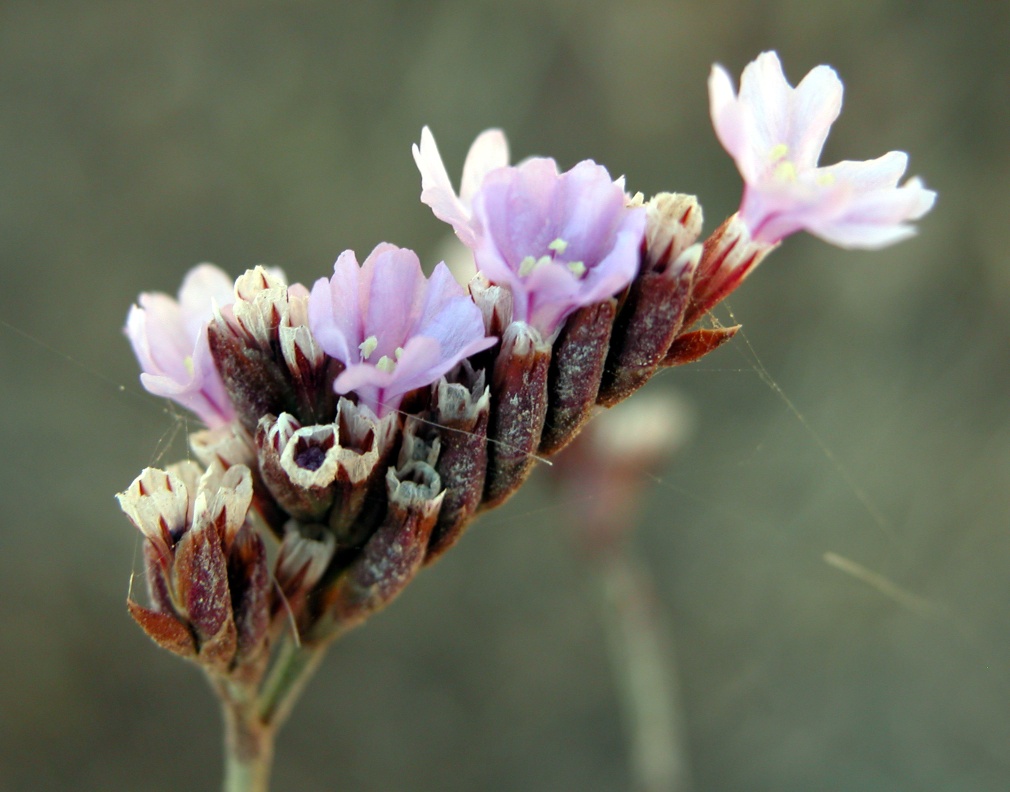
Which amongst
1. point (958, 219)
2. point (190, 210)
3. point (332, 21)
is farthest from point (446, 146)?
point (958, 219)

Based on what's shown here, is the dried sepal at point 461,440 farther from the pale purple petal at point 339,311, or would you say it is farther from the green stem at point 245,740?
the green stem at point 245,740

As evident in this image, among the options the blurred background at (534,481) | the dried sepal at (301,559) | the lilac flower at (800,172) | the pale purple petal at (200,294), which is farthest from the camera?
Result: the blurred background at (534,481)

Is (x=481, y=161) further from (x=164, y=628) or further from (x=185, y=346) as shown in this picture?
(x=164, y=628)

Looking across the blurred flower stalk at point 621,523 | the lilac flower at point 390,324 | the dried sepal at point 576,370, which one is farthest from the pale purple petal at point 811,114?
the blurred flower stalk at point 621,523

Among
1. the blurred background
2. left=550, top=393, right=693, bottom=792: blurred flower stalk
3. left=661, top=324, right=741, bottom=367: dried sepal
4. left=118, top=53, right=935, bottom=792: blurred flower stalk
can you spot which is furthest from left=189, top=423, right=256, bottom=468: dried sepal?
the blurred background

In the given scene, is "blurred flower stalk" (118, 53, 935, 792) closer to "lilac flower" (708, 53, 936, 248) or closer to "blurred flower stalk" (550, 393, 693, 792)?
"lilac flower" (708, 53, 936, 248)

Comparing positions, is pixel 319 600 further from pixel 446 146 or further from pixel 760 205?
pixel 446 146
